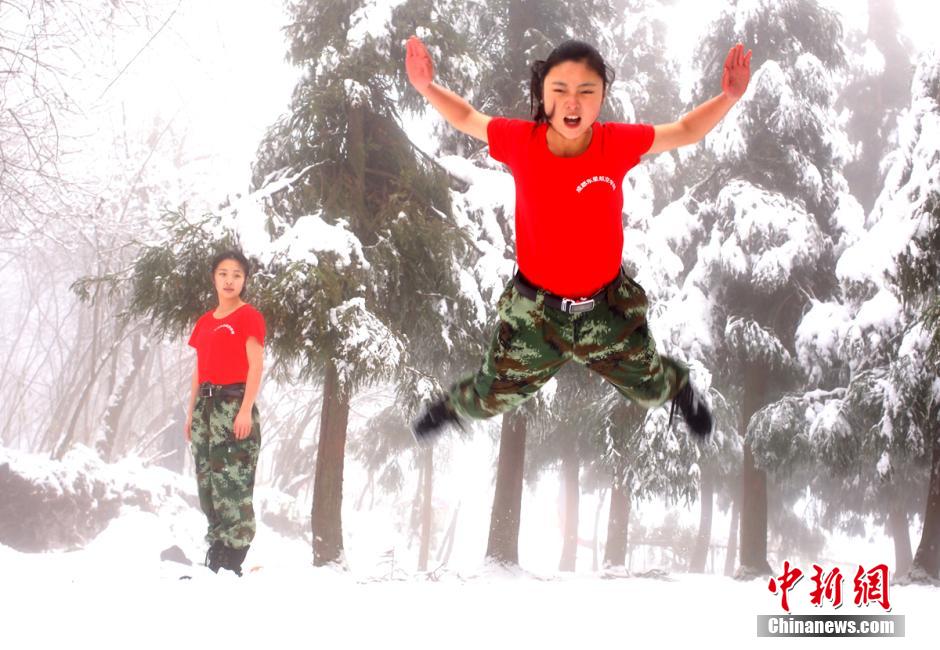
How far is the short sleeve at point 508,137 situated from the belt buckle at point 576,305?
1.95ft

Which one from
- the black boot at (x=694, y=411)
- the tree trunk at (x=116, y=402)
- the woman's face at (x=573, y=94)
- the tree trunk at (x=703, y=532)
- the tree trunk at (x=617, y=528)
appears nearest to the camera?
the woman's face at (x=573, y=94)

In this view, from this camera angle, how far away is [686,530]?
27.0 meters

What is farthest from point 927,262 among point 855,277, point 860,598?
point 860,598

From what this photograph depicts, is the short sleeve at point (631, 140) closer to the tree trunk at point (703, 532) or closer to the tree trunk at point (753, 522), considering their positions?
the tree trunk at point (753, 522)

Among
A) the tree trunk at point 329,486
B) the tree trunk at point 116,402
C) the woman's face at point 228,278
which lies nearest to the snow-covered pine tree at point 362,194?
the tree trunk at point 329,486

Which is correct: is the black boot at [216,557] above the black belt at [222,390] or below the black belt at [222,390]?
below

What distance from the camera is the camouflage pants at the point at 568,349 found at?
322 cm

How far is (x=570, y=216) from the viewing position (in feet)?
9.70

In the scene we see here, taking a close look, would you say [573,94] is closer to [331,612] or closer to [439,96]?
[439,96]

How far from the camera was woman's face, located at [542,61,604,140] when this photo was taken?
2.79m

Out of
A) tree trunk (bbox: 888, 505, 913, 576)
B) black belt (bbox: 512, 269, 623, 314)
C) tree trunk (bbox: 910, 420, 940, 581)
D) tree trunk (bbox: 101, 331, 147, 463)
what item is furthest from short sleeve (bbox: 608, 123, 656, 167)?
tree trunk (bbox: 888, 505, 913, 576)

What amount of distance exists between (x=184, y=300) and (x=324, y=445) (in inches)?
77.9

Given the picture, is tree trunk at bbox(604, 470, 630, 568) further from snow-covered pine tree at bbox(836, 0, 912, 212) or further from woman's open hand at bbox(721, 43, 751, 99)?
woman's open hand at bbox(721, 43, 751, 99)

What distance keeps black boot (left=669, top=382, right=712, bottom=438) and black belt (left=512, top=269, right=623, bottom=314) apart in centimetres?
78
